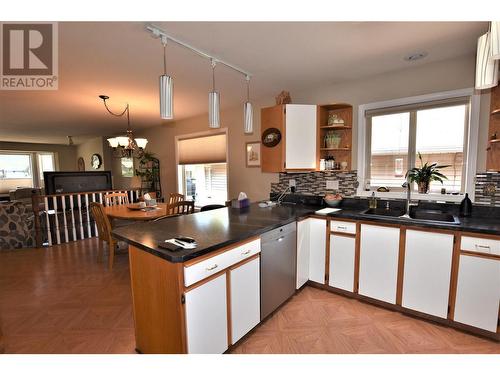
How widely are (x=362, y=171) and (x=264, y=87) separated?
1.61 m

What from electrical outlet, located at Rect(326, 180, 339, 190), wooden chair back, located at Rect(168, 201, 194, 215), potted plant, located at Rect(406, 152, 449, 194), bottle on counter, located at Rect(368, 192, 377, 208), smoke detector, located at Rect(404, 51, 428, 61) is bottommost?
wooden chair back, located at Rect(168, 201, 194, 215)

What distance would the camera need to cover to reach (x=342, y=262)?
2.34m

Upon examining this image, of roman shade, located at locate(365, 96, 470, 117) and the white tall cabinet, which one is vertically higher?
roman shade, located at locate(365, 96, 470, 117)

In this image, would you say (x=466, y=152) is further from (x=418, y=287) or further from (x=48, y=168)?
(x=48, y=168)

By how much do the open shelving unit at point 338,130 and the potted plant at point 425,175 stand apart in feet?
2.18

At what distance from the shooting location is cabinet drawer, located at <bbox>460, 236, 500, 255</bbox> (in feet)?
5.50

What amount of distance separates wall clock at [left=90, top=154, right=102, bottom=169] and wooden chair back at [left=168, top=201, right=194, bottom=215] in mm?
5719

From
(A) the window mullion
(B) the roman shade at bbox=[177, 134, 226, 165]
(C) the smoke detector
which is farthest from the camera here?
(B) the roman shade at bbox=[177, 134, 226, 165]

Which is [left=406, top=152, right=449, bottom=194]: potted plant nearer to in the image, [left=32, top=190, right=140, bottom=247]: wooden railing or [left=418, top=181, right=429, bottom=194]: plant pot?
[left=418, top=181, right=429, bottom=194]: plant pot

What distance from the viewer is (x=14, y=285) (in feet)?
8.87

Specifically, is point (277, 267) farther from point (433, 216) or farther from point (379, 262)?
point (433, 216)

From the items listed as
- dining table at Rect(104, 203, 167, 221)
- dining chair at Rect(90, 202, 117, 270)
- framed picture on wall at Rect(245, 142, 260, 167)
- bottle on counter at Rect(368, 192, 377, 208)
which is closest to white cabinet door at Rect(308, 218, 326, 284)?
bottle on counter at Rect(368, 192, 377, 208)

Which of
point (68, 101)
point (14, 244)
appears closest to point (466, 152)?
point (68, 101)

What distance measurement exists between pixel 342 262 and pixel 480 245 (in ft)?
3.39
